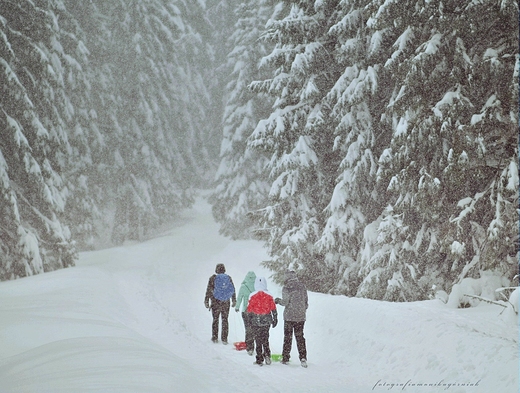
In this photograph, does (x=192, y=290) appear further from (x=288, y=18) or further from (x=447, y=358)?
(x=447, y=358)

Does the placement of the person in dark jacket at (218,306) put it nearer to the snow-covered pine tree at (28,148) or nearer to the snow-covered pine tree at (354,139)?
the snow-covered pine tree at (354,139)

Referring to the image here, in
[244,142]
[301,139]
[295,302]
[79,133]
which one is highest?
[79,133]

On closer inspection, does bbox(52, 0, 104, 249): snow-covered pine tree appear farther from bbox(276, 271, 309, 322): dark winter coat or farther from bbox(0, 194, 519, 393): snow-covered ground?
bbox(276, 271, 309, 322): dark winter coat

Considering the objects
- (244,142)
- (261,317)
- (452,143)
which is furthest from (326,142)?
(244,142)

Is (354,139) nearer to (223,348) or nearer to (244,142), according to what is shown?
(223,348)

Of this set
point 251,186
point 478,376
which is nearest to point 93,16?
point 251,186

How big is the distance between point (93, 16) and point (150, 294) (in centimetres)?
1996

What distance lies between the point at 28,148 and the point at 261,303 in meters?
9.70

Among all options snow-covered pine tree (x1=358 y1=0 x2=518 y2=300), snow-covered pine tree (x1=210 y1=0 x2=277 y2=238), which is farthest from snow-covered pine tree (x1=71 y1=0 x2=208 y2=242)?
snow-covered pine tree (x1=358 y1=0 x2=518 y2=300)

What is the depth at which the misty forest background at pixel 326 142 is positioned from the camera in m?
9.14

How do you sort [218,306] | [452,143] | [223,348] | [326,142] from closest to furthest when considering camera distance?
[452,143], [223,348], [218,306], [326,142]

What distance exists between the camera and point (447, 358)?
7.42 m

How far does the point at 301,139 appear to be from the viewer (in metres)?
14.5

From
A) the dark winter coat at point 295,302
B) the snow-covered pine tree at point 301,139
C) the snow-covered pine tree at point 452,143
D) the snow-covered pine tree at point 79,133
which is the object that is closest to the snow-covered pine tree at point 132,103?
the snow-covered pine tree at point 79,133
